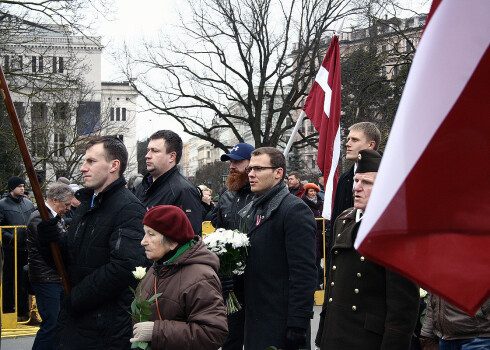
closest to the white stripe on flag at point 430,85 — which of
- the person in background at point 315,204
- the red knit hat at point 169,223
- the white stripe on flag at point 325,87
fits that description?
the red knit hat at point 169,223

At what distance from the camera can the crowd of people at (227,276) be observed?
355cm

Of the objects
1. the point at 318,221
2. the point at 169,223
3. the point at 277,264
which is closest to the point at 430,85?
the point at 169,223

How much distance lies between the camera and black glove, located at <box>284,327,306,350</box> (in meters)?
4.66

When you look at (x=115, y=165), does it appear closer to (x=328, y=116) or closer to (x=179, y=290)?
(x=179, y=290)

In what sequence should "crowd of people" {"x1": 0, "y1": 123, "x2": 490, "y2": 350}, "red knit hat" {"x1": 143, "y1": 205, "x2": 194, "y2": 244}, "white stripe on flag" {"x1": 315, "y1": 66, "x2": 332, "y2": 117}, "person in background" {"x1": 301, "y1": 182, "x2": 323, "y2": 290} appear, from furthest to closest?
"person in background" {"x1": 301, "y1": 182, "x2": 323, "y2": 290} < "white stripe on flag" {"x1": 315, "y1": 66, "x2": 332, "y2": 117} < "red knit hat" {"x1": 143, "y1": 205, "x2": 194, "y2": 244} < "crowd of people" {"x1": 0, "y1": 123, "x2": 490, "y2": 350}

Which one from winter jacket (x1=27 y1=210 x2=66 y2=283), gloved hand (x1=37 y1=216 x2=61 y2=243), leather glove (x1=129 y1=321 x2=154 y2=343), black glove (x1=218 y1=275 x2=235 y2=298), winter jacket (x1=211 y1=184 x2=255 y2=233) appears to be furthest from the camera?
winter jacket (x1=27 y1=210 x2=66 y2=283)

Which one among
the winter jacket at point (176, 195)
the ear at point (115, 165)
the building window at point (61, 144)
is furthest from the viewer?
the building window at point (61, 144)

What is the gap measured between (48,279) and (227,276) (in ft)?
9.61

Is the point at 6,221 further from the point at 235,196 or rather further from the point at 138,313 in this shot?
the point at 138,313

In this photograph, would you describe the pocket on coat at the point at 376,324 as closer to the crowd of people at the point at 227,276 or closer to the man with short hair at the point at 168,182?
the crowd of people at the point at 227,276

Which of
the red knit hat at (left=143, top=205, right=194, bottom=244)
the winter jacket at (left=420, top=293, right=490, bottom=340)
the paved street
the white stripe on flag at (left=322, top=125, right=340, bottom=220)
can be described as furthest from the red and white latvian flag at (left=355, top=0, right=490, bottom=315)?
the paved street

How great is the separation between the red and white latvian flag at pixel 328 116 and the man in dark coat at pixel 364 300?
3311 millimetres

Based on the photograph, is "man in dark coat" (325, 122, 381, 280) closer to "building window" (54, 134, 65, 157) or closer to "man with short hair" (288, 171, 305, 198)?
"man with short hair" (288, 171, 305, 198)

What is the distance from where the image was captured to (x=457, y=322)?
4.26 m
